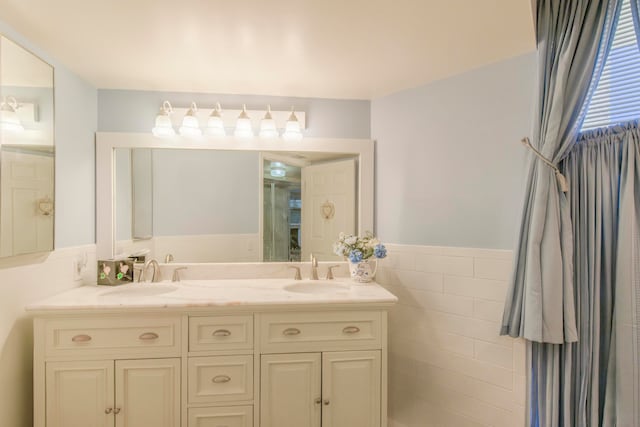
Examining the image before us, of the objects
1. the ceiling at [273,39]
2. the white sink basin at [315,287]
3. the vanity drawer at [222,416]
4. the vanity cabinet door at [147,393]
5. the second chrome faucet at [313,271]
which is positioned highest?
the ceiling at [273,39]

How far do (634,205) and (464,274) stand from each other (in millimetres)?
815

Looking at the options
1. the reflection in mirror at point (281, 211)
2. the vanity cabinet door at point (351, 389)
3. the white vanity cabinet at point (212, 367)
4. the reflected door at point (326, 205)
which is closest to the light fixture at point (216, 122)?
the reflection in mirror at point (281, 211)

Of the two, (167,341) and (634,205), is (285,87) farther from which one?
(634,205)

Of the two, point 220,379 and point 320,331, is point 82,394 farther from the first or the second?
point 320,331

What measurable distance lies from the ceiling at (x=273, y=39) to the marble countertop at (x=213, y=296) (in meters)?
1.26

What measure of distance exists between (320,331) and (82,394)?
3.88 ft

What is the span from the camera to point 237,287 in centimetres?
199

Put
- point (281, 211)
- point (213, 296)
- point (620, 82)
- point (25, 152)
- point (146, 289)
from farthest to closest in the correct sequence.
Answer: point (281, 211)
point (146, 289)
point (213, 296)
point (25, 152)
point (620, 82)

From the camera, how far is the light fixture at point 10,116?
1432 millimetres

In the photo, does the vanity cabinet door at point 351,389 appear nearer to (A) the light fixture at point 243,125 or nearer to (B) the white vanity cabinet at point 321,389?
(B) the white vanity cabinet at point 321,389

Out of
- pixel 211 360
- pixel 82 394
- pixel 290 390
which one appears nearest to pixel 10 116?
pixel 82 394

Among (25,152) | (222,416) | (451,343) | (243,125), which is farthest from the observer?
(243,125)

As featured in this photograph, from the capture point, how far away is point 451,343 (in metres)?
1.95

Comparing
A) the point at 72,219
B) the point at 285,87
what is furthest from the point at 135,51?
the point at 72,219
